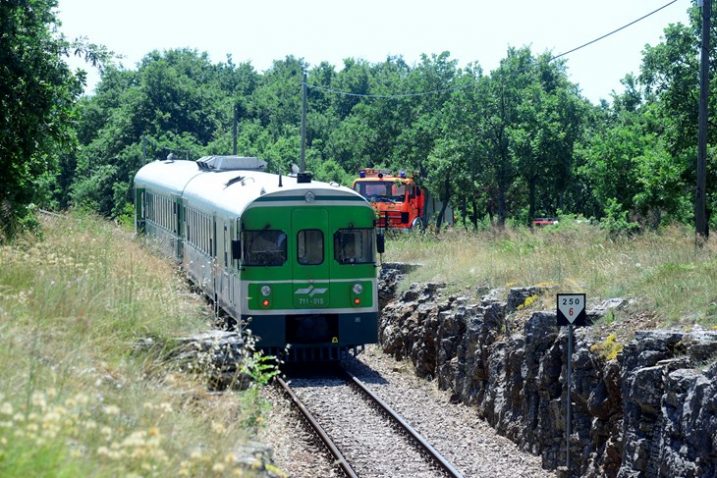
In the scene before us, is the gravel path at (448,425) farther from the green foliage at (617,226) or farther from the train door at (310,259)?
the green foliage at (617,226)

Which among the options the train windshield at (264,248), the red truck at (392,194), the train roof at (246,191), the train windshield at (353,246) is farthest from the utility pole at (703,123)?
the red truck at (392,194)

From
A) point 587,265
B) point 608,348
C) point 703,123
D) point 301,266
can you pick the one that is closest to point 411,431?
point 608,348

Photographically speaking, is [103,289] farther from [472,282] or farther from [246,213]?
[472,282]

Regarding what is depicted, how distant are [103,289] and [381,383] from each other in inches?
355

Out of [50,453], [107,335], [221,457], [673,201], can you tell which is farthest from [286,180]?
[673,201]

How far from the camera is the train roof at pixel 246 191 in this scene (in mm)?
19656

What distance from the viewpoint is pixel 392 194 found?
4272cm

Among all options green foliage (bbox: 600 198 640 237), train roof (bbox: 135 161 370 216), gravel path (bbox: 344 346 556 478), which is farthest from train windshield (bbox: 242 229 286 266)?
green foliage (bbox: 600 198 640 237)

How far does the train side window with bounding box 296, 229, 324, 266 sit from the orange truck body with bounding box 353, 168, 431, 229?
2169 cm

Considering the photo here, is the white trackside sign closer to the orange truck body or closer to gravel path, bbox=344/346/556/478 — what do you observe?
gravel path, bbox=344/346/556/478

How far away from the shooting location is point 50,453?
5.77 m

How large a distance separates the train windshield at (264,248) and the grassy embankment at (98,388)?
575 centimetres

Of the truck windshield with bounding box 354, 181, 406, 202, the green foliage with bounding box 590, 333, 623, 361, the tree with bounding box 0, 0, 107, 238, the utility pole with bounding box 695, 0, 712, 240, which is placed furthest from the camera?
the truck windshield with bounding box 354, 181, 406, 202

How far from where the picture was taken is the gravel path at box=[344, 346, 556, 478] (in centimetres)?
1496
